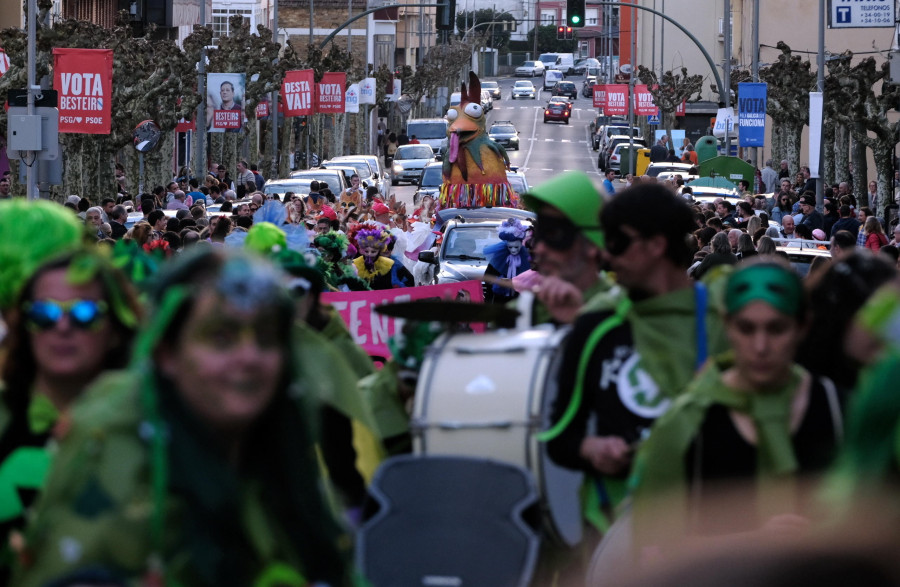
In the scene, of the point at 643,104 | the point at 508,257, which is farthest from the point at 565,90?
the point at 508,257

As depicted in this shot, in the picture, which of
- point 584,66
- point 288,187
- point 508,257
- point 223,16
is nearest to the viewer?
point 508,257

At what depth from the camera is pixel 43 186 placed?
65.2ft

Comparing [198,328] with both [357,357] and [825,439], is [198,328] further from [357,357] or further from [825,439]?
[357,357]

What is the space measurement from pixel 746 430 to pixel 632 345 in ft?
2.21

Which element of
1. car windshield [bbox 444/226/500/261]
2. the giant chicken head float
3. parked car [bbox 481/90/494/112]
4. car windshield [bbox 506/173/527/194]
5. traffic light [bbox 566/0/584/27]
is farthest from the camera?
parked car [bbox 481/90/494/112]

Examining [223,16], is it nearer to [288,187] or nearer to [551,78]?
[288,187]

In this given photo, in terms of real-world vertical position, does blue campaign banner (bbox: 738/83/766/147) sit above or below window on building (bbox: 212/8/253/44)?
below

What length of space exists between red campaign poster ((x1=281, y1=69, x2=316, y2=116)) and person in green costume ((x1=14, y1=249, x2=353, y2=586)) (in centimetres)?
3988

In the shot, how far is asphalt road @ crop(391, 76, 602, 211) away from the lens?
204 ft

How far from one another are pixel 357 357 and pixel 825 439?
237 centimetres

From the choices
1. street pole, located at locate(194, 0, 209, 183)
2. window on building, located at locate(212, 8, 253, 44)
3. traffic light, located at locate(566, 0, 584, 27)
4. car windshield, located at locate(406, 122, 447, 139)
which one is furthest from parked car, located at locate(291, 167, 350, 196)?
window on building, located at locate(212, 8, 253, 44)

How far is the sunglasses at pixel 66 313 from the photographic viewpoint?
3676 mm

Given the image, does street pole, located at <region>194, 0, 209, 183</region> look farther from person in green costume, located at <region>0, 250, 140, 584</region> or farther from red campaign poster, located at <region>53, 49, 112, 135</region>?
person in green costume, located at <region>0, 250, 140, 584</region>

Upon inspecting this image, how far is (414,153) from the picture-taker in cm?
5347
